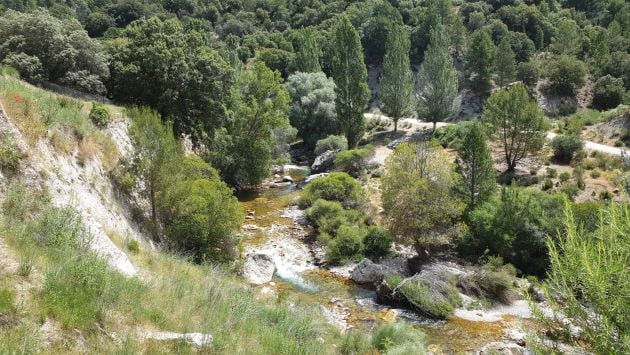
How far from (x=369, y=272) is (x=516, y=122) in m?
22.5

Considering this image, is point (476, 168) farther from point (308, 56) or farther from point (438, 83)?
point (308, 56)

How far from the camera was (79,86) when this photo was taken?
27297 mm

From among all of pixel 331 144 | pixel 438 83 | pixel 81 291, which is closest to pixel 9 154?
pixel 81 291

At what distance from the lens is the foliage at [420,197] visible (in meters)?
25.5

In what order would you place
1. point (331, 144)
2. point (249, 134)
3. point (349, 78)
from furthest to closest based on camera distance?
point (331, 144)
point (349, 78)
point (249, 134)

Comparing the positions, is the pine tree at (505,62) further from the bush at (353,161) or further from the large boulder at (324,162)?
the large boulder at (324,162)

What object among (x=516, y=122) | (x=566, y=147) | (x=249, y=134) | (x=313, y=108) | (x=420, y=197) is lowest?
(x=420, y=197)

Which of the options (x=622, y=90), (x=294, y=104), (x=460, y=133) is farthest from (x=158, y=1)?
(x=622, y=90)

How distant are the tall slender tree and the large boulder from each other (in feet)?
52.6

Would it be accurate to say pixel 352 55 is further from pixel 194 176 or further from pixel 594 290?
pixel 594 290

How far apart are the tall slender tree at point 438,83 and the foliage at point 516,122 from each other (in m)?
15.0

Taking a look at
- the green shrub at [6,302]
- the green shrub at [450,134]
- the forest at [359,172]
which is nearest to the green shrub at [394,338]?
the forest at [359,172]

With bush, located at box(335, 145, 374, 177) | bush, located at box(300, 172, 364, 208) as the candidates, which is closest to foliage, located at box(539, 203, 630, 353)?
bush, located at box(300, 172, 364, 208)

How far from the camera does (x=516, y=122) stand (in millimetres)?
38906
